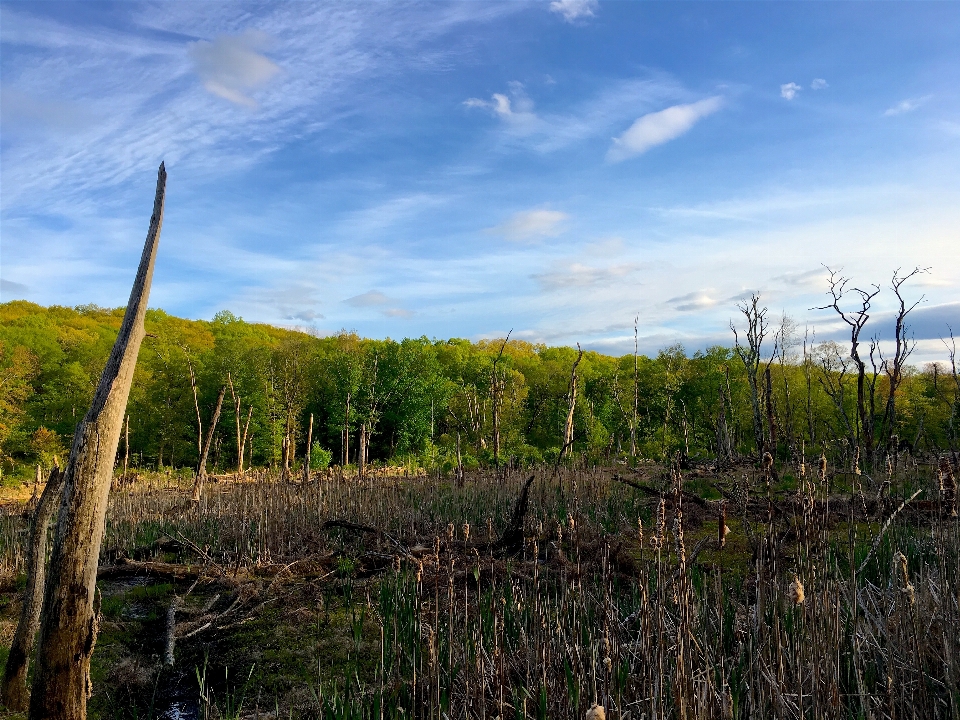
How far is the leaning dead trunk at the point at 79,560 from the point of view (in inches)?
122

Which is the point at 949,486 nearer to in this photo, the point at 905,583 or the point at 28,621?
the point at 905,583

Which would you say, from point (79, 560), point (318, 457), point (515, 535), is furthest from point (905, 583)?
point (318, 457)

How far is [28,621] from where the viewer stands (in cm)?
404

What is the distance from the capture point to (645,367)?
1868 inches

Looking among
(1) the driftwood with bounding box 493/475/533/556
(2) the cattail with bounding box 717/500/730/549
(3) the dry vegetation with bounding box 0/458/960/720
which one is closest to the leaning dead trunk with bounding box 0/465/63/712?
(3) the dry vegetation with bounding box 0/458/960/720

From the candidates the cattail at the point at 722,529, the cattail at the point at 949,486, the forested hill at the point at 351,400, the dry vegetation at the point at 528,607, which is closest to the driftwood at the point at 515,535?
the dry vegetation at the point at 528,607

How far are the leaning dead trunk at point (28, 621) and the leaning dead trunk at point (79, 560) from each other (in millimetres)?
1032

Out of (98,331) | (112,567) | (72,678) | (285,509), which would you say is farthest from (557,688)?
(98,331)

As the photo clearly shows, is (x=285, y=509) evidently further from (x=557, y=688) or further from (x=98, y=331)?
(x=98, y=331)

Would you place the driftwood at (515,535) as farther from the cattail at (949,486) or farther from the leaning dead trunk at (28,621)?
the leaning dead trunk at (28,621)

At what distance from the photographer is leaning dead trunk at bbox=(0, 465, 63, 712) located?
13.3 ft

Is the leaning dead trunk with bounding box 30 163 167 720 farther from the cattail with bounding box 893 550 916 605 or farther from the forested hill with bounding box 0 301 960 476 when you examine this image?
the forested hill with bounding box 0 301 960 476

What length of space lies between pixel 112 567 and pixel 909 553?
8756 mm

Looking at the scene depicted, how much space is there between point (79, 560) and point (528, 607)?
274 cm
